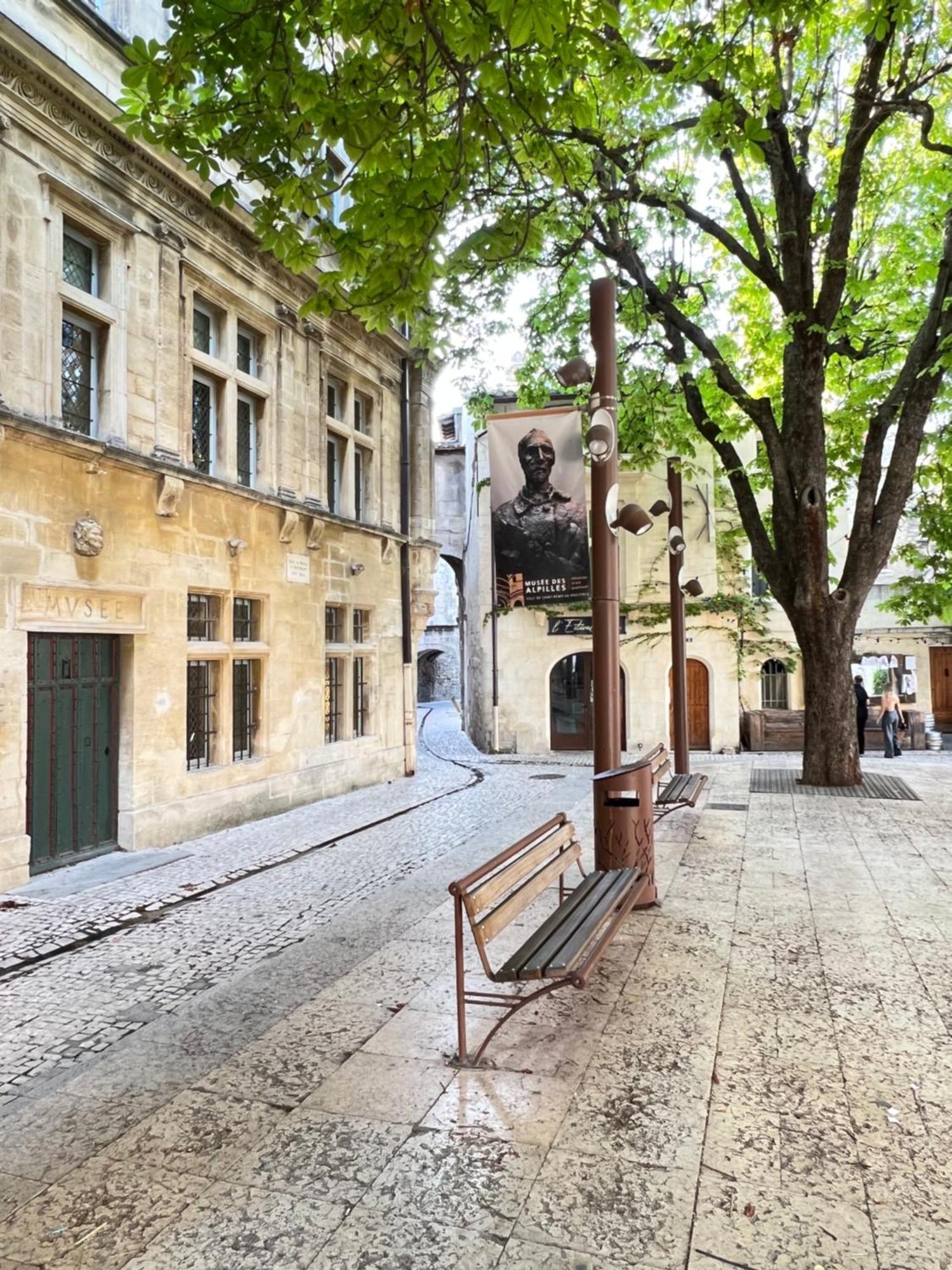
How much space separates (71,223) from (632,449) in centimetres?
830

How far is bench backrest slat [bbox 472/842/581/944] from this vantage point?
352 centimetres

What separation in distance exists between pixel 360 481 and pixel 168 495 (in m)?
5.68

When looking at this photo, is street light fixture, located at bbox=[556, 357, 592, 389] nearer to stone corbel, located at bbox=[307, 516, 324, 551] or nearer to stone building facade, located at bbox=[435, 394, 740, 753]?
stone corbel, located at bbox=[307, 516, 324, 551]

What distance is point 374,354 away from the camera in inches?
552

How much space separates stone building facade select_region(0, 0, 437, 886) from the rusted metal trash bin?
16.6ft

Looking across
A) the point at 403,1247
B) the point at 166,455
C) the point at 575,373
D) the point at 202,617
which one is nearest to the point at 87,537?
the point at 166,455

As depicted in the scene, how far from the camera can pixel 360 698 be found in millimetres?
13844

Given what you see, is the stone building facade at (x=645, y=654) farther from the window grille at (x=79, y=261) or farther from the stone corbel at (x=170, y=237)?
the window grille at (x=79, y=261)

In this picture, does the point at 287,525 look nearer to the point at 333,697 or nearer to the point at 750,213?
the point at 333,697

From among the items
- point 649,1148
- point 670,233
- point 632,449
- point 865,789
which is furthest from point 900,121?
point 649,1148

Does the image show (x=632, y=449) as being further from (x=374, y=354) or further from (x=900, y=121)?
(x=900, y=121)

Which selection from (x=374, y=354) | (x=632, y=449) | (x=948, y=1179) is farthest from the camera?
(x=374, y=354)

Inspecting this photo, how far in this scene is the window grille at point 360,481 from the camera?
14.1 meters

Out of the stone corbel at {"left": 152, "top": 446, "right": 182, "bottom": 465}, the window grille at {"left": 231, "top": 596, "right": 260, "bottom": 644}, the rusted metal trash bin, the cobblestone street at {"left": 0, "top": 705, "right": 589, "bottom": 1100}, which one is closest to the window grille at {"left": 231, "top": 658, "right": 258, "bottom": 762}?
the window grille at {"left": 231, "top": 596, "right": 260, "bottom": 644}
